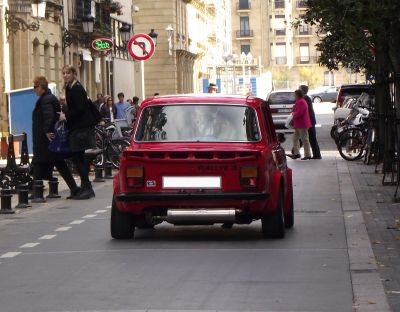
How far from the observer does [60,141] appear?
A: 22219 millimetres

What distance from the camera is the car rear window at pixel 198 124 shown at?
15.4 m

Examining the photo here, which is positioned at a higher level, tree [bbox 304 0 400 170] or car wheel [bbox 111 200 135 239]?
tree [bbox 304 0 400 170]

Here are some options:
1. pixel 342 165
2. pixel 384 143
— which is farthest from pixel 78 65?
pixel 384 143

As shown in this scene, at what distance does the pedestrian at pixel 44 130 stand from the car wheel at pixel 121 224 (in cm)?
664

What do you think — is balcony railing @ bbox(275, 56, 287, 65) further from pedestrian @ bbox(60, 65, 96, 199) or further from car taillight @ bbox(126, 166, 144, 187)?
car taillight @ bbox(126, 166, 144, 187)

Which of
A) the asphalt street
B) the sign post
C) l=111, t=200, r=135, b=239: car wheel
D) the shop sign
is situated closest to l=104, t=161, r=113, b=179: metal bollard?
the sign post

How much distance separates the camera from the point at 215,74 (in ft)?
388

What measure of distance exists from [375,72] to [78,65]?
95.6 feet

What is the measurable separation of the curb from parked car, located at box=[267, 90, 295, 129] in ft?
117

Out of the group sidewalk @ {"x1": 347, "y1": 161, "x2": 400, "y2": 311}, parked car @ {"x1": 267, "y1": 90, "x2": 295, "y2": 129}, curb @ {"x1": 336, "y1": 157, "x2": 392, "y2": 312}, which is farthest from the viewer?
parked car @ {"x1": 267, "y1": 90, "x2": 295, "y2": 129}

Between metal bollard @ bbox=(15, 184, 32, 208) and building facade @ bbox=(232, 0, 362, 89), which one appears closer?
metal bollard @ bbox=(15, 184, 32, 208)

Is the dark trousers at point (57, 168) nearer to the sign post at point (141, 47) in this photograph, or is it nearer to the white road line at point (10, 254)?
the white road line at point (10, 254)

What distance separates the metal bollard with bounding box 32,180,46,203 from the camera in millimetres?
22109

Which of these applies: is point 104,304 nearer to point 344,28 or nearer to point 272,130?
point 272,130
